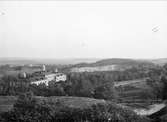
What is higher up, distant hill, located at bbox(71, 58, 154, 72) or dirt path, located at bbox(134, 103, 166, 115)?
distant hill, located at bbox(71, 58, 154, 72)

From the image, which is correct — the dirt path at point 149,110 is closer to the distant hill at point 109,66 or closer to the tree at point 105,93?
the tree at point 105,93

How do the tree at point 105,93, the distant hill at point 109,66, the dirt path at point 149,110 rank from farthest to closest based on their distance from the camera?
1. the distant hill at point 109,66
2. the tree at point 105,93
3. the dirt path at point 149,110

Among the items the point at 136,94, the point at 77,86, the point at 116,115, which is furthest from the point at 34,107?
the point at 136,94

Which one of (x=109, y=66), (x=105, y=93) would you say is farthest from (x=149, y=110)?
(x=109, y=66)

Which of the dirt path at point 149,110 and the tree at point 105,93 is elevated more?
the tree at point 105,93

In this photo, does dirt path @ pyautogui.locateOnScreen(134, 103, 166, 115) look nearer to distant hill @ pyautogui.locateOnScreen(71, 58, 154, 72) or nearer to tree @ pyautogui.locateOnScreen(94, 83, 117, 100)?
tree @ pyautogui.locateOnScreen(94, 83, 117, 100)

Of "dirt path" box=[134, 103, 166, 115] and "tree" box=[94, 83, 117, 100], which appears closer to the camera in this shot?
"dirt path" box=[134, 103, 166, 115]

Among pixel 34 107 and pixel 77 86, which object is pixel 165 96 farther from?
pixel 34 107

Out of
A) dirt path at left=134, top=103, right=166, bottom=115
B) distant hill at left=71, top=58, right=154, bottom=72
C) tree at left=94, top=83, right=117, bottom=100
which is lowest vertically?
dirt path at left=134, top=103, right=166, bottom=115

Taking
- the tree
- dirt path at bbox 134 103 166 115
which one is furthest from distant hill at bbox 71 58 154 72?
dirt path at bbox 134 103 166 115

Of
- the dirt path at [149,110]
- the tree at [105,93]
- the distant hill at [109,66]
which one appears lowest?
the dirt path at [149,110]

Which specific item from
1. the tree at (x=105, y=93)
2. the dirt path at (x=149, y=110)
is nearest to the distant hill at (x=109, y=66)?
the tree at (x=105, y=93)
